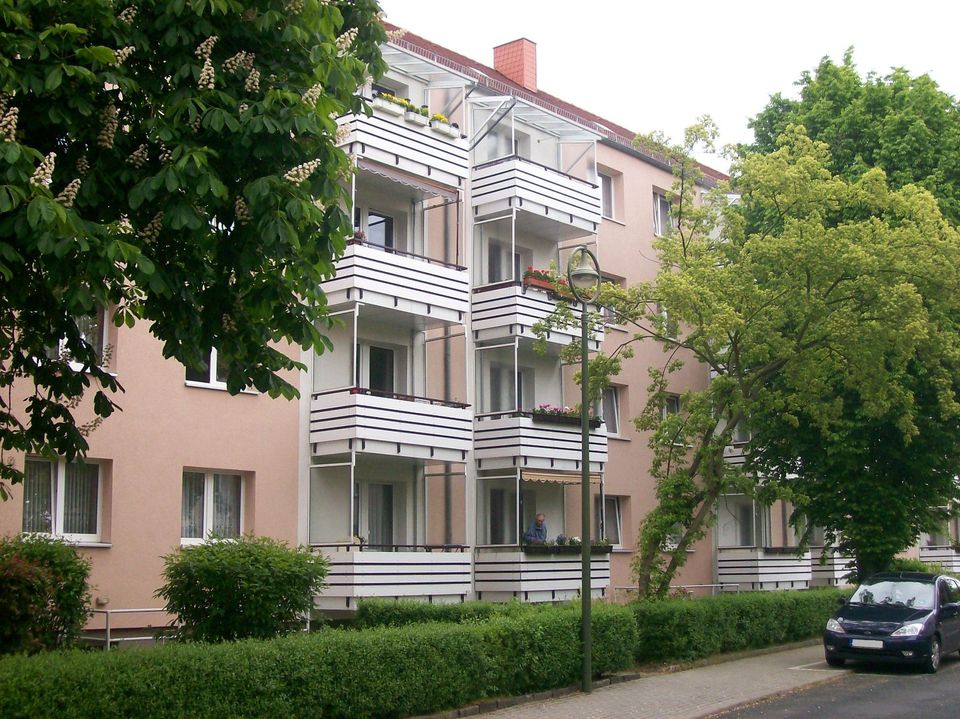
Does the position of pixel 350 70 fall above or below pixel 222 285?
above

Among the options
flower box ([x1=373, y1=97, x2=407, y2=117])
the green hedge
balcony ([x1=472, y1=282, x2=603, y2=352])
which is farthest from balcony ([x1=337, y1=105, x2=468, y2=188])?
the green hedge

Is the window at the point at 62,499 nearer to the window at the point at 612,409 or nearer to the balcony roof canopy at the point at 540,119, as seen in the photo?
the balcony roof canopy at the point at 540,119

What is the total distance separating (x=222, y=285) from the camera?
10117 mm

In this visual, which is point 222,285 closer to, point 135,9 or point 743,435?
point 135,9

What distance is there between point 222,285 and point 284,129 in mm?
1598

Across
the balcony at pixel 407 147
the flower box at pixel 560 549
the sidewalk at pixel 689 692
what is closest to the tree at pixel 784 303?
the sidewalk at pixel 689 692

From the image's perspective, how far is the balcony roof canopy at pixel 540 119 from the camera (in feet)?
87.4

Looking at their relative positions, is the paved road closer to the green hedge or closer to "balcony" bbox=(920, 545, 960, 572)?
the green hedge

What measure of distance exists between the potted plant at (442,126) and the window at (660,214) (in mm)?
9919

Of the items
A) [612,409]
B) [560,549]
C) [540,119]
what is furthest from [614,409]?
[540,119]

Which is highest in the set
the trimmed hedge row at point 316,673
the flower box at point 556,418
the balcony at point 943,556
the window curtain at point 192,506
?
the flower box at point 556,418

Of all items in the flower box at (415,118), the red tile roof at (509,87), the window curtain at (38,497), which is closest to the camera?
the window curtain at (38,497)

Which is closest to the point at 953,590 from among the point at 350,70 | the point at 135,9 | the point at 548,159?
the point at 548,159

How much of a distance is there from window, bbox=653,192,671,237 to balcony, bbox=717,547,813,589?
31.5 ft
